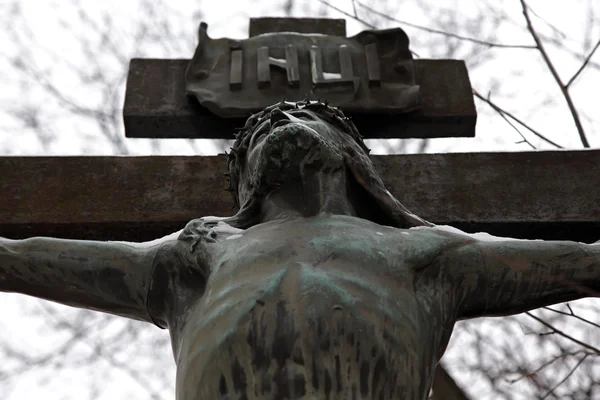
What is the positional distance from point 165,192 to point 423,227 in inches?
78.5

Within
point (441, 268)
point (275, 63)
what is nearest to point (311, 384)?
point (441, 268)

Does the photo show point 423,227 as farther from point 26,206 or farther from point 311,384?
point 26,206

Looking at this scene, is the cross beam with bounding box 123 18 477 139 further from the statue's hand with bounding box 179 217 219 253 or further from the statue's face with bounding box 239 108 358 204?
the statue's hand with bounding box 179 217 219 253

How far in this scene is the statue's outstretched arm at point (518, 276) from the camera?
3.37m

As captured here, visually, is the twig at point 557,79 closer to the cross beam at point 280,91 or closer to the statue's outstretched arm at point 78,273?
the cross beam at point 280,91

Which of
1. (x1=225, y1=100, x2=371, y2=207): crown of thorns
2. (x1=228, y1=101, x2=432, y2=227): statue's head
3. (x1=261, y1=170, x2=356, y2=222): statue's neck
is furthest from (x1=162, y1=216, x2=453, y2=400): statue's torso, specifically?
(x1=225, y1=100, x2=371, y2=207): crown of thorns

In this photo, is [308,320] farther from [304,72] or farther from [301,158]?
[304,72]

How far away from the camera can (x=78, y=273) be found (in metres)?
3.44

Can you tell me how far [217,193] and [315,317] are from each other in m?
2.29

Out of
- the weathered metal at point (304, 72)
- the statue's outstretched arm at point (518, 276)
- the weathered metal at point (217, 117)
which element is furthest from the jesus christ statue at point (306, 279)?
the weathered metal at point (217, 117)

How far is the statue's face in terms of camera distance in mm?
3523

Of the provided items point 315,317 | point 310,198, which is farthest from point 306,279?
point 310,198

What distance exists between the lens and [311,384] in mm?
2889

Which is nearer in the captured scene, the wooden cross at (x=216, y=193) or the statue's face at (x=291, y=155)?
the statue's face at (x=291, y=155)
